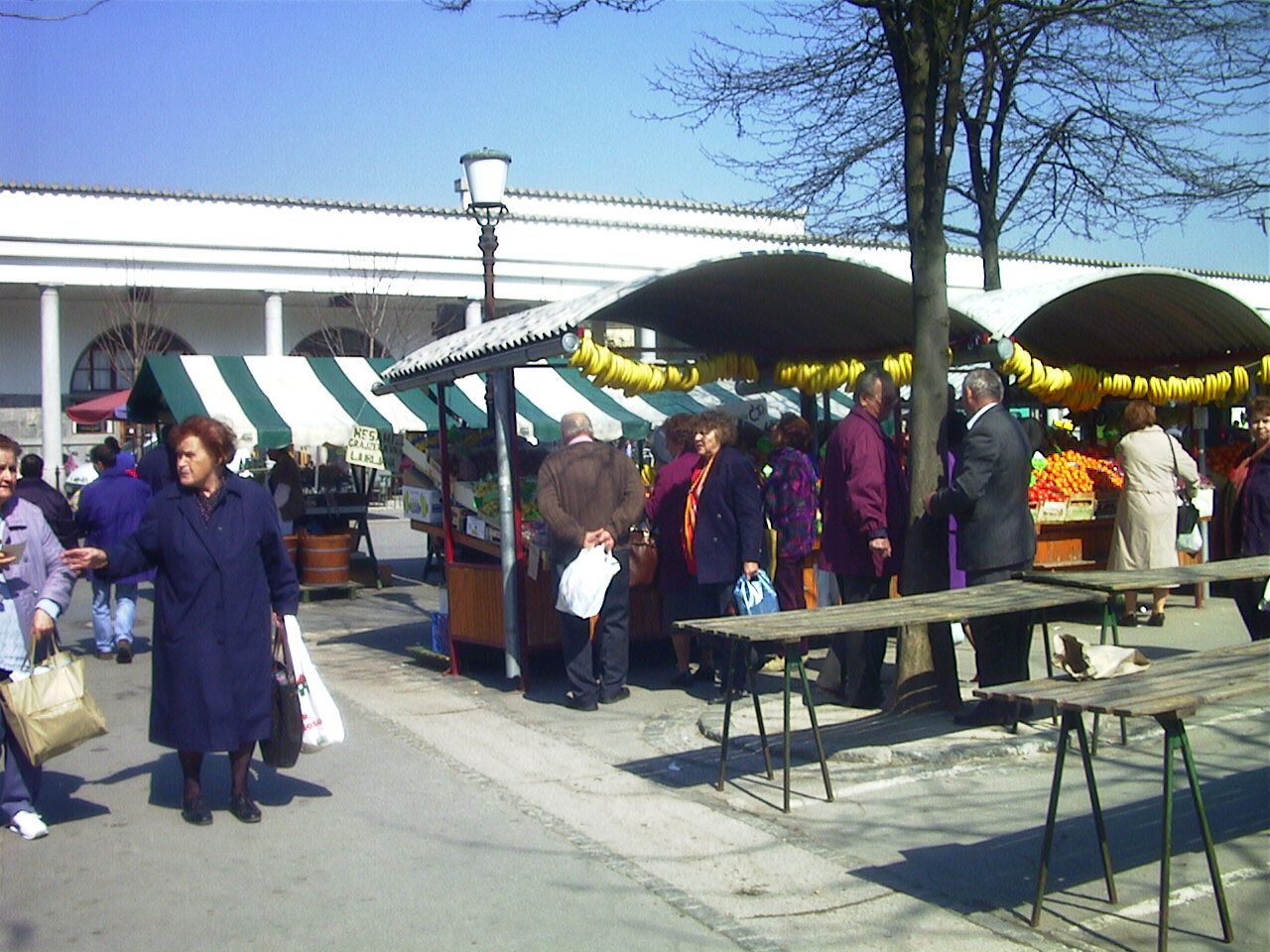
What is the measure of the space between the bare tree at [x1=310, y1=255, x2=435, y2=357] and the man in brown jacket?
2182 cm

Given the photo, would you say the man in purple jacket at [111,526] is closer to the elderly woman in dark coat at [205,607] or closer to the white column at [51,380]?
the elderly woman in dark coat at [205,607]

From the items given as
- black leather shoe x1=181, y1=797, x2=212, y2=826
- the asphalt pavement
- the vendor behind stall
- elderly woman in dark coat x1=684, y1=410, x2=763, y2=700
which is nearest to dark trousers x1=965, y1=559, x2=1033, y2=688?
the asphalt pavement

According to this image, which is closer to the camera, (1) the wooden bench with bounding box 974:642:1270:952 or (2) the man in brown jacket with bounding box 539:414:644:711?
(1) the wooden bench with bounding box 974:642:1270:952

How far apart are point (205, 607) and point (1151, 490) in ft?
26.7

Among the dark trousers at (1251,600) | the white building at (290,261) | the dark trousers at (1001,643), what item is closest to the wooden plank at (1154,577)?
the dark trousers at (1001,643)

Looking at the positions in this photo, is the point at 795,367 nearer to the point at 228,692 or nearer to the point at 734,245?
the point at 228,692

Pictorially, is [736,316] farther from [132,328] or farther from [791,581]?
[132,328]

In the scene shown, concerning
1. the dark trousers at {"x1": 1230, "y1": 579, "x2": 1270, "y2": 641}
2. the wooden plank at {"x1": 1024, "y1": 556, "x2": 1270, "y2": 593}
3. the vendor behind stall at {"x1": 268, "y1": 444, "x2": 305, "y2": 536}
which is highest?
the vendor behind stall at {"x1": 268, "y1": 444, "x2": 305, "y2": 536}

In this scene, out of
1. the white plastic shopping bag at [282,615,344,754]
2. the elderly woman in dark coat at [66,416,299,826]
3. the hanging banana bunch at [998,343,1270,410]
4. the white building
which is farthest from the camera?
the white building

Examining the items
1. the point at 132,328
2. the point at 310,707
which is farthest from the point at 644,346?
the point at 132,328

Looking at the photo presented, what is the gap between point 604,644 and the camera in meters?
8.59

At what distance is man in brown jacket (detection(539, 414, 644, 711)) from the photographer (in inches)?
326

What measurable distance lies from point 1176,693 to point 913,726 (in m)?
3.45

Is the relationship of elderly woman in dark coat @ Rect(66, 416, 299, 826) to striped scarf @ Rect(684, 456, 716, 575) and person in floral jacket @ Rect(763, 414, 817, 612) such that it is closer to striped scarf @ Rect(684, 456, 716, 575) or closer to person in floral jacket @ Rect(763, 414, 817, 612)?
striped scarf @ Rect(684, 456, 716, 575)
